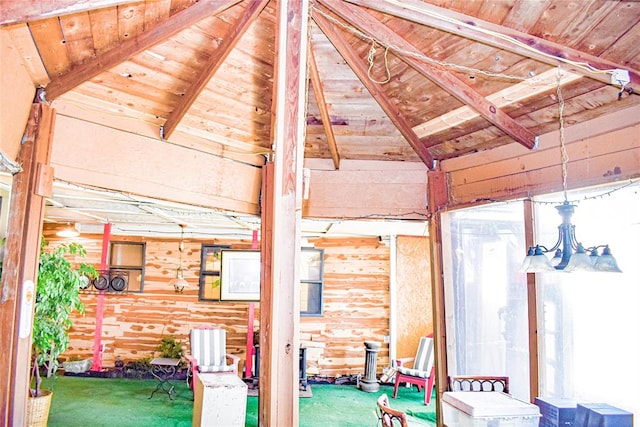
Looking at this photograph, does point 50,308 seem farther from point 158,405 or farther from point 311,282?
point 311,282

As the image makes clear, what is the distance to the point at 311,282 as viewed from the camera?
25.7ft

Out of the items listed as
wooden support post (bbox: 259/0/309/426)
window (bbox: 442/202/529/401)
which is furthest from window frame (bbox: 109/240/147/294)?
wooden support post (bbox: 259/0/309/426)

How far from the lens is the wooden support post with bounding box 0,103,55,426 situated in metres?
3.01

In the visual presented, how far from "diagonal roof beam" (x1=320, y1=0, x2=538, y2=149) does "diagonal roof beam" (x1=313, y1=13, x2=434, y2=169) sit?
0.80 feet

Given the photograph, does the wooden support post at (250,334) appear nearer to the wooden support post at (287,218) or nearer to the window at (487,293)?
the window at (487,293)

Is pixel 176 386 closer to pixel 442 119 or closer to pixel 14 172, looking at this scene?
pixel 14 172

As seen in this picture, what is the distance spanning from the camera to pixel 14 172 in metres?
3.12

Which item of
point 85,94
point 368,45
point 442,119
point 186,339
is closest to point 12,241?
point 85,94

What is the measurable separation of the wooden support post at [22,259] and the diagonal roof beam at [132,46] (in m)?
0.22

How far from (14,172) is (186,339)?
5247 mm

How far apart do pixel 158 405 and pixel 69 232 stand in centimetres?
362

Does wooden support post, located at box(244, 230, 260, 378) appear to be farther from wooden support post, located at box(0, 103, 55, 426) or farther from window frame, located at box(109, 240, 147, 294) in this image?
wooden support post, located at box(0, 103, 55, 426)

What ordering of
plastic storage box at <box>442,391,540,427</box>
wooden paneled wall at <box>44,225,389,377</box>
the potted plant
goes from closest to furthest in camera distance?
plastic storage box at <box>442,391,540,427</box> → the potted plant → wooden paneled wall at <box>44,225,389,377</box>

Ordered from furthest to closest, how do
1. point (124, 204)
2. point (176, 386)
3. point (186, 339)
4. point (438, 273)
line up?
point (186, 339), point (176, 386), point (124, 204), point (438, 273)
